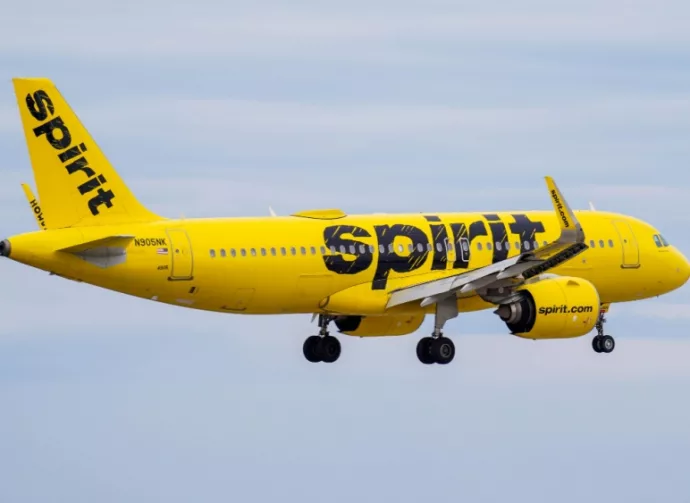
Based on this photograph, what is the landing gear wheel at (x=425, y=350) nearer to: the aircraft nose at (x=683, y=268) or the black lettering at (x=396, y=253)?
the black lettering at (x=396, y=253)

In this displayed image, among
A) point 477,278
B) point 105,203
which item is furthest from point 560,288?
point 105,203

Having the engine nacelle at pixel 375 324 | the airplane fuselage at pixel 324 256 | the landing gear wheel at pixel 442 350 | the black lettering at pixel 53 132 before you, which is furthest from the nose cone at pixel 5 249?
the landing gear wheel at pixel 442 350

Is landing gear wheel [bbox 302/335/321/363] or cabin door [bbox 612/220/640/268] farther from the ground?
cabin door [bbox 612/220/640/268]

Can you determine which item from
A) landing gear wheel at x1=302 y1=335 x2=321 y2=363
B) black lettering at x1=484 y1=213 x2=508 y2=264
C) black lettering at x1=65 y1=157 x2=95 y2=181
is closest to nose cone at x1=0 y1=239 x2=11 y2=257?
black lettering at x1=65 y1=157 x2=95 y2=181

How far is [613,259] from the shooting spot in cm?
7675

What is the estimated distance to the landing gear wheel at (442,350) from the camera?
238ft

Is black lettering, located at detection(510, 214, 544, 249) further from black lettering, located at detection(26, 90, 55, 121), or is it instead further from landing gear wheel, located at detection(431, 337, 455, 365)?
black lettering, located at detection(26, 90, 55, 121)

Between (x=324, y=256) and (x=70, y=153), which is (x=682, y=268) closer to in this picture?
(x=324, y=256)

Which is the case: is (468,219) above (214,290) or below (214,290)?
above

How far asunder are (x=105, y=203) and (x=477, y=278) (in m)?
13.7

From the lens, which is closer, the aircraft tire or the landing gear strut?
the landing gear strut

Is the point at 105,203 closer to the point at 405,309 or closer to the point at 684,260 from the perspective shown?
the point at 405,309

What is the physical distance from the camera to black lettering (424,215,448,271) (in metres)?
73.1

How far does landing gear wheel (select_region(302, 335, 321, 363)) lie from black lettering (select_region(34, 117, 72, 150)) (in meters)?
13.8
